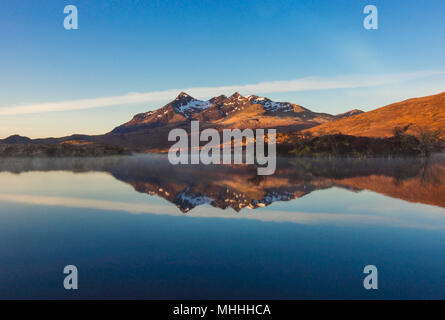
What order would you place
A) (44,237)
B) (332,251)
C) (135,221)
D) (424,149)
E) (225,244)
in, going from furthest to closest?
(424,149)
(135,221)
(44,237)
(225,244)
(332,251)

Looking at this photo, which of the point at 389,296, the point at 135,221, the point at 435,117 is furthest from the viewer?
the point at 435,117

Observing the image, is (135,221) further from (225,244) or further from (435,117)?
(435,117)

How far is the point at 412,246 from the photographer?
10.6 meters

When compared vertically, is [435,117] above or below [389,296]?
above

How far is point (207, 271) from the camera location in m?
8.37

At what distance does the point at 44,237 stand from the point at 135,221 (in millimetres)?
3980

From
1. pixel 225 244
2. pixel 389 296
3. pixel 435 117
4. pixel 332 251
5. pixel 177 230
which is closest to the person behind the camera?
pixel 389 296

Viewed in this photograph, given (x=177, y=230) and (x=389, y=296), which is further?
(x=177, y=230)

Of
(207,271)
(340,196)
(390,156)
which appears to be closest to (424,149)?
(390,156)

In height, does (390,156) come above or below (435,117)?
below

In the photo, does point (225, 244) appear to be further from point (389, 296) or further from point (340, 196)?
point (340, 196)
